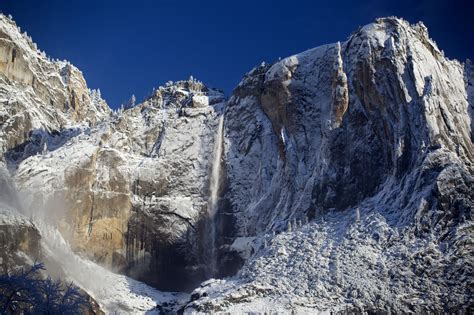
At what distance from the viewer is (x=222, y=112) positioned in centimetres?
11356

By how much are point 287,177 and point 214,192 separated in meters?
13.6

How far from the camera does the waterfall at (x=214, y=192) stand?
99.6 m

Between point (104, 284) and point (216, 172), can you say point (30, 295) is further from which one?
point (216, 172)

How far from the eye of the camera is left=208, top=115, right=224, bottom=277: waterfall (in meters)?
99.6

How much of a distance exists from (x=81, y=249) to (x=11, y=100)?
29.3 meters

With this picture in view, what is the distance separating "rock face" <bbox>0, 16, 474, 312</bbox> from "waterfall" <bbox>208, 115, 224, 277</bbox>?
2.39ft

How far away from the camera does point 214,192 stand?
344ft

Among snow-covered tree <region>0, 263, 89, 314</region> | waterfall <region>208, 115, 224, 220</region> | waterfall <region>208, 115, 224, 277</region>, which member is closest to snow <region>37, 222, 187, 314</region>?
waterfall <region>208, 115, 224, 277</region>

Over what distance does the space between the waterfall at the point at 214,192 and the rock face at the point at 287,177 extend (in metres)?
0.73

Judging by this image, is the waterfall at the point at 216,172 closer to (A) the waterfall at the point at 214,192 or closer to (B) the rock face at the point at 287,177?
(A) the waterfall at the point at 214,192

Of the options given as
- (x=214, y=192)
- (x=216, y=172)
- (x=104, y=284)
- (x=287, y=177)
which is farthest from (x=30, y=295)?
(x=216, y=172)

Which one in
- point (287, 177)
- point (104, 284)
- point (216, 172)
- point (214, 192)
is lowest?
point (104, 284)

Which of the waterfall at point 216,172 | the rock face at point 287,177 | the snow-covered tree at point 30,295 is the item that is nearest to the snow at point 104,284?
the rock face at point 287,177

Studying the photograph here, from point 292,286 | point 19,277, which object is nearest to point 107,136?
point 292,286
